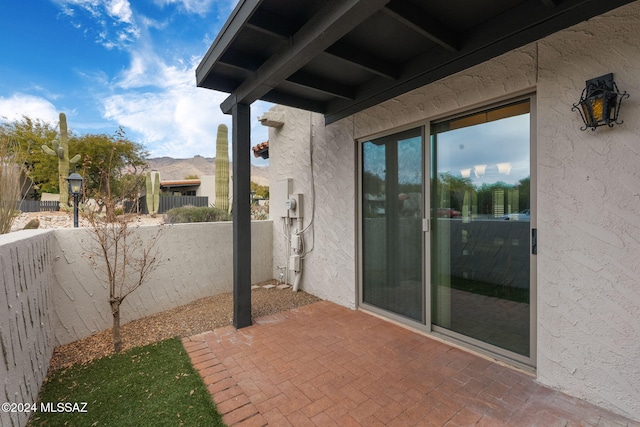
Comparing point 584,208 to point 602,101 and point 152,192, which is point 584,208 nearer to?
point 602,101

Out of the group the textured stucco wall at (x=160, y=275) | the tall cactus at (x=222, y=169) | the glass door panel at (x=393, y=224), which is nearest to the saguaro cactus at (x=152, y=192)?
the tall cactus at (x=222, y=169)

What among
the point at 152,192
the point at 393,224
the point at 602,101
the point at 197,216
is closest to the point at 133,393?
the point at 393,224

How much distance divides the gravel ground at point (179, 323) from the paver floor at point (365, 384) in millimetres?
452


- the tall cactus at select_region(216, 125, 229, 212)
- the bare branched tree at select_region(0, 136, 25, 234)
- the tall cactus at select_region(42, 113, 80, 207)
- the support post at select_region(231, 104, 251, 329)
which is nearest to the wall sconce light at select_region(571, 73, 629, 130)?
the support post at select_region(231, 104, 251, 329)

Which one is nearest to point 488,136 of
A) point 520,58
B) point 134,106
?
point 520,58

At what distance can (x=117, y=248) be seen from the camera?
3924 millimetres

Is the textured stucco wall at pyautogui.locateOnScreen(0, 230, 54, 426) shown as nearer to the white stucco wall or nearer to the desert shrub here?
the white stucco wall

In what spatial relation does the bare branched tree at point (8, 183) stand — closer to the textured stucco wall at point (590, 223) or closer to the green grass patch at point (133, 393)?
the green grass patch at point (133, 393)

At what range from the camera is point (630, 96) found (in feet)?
6.79

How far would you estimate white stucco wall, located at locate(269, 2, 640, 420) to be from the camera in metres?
2.08

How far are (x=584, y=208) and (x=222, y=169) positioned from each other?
960 cm

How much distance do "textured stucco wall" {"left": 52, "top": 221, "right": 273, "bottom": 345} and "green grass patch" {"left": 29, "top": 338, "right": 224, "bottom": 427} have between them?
36.9 inches

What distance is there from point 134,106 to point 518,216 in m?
41.3

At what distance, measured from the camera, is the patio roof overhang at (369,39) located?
2.31 meters
